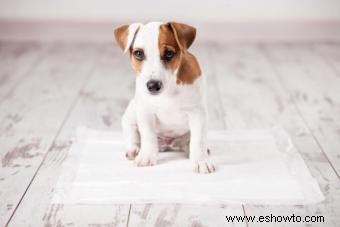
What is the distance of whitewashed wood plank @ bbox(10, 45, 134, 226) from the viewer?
56.3 inches

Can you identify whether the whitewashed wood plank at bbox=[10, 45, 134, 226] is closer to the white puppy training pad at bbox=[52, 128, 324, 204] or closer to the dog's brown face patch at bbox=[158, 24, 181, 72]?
the white puppy training pad at bbox=[52, 128, 324, 204]

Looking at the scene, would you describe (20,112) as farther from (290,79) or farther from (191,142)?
(290,79)

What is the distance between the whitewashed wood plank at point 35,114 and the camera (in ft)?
5.46

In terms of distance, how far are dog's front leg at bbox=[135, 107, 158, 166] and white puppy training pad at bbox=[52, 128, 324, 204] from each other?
0.10ft

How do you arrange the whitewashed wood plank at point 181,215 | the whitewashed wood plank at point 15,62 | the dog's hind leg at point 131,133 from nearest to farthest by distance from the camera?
the whitewashed wood plank at point 181,215 < the dog's hind leg at point 131,133 < the whitewashed wood plank at point 15,62

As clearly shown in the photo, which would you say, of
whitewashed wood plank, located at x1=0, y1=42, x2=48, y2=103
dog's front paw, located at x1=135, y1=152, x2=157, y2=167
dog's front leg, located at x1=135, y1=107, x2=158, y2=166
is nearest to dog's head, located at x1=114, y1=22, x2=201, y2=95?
dog's front leg, located at x1=135, y1=107, x2=158, y2=166

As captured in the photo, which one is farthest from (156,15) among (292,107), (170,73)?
(170,73)

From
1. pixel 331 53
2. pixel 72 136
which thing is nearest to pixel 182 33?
pixel 72 136

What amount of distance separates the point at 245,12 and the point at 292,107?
52.2 inches

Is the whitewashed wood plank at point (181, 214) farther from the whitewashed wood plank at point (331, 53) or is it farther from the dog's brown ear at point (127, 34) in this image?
the whitewashed wood plank at point (331, 53)

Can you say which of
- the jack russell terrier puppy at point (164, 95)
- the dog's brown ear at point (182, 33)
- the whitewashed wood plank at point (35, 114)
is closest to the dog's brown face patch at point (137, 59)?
the jack russell terrier puppy at point (164, 95)

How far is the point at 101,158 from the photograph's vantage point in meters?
1.79

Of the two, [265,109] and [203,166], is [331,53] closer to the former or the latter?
[265,109]

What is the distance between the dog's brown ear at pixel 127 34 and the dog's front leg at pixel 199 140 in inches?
11.5
